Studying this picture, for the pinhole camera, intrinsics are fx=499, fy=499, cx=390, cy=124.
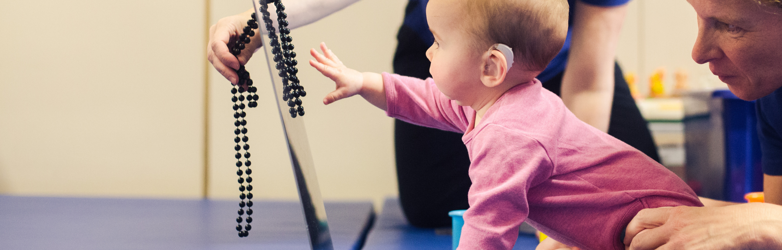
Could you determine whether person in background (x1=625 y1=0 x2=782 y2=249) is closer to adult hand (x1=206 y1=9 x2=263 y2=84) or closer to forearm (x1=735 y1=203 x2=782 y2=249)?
forearm (x1=735 y1=203 x2=782 y2=249)

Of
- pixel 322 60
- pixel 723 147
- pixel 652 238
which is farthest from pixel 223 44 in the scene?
pixel 723 147

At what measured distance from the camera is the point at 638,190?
1.71ft

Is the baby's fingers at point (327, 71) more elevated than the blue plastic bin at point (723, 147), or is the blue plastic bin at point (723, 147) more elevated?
the baby's fingers at point (327, 71)

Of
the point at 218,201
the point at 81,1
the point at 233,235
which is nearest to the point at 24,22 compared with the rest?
the point at 81,1

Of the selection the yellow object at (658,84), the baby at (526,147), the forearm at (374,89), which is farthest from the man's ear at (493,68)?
the yellow object at (658,84)

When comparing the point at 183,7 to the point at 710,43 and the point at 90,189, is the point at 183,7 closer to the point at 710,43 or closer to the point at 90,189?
the point at 90,189

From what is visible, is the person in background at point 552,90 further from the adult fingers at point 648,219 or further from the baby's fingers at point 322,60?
the adult fingers at point 648,219

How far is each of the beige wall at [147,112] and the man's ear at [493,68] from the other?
2.68 ft

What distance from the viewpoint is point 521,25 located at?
0.48 m

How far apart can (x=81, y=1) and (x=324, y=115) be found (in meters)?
0.82

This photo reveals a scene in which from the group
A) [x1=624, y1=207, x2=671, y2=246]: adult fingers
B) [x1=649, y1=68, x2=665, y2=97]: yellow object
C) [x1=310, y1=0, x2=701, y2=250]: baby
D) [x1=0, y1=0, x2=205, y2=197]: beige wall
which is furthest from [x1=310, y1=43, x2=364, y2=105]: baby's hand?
[x1=649, y1=68, x2=665, y2=97]: yellow object

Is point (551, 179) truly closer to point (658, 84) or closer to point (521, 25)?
point (521, 25)

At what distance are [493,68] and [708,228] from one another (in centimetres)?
26

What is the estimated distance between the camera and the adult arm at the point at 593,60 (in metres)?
0.97
